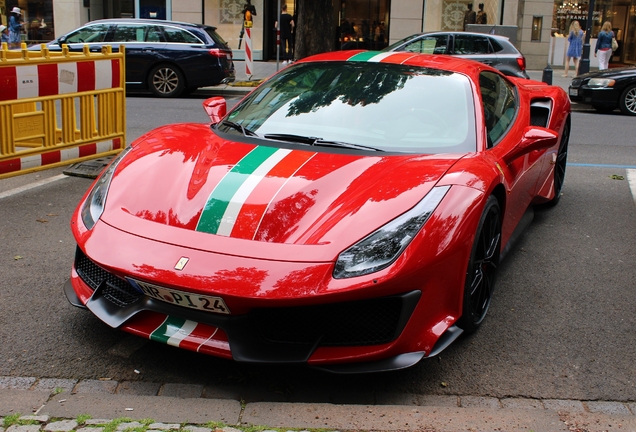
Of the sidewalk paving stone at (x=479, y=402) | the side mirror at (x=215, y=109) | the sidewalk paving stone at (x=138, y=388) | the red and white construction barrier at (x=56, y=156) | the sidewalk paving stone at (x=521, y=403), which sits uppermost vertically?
the side mirror at (x=215, y=109)

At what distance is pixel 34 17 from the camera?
23.3 metres

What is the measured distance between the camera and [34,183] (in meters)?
Result: 6.74

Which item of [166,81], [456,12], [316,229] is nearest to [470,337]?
[316,229]

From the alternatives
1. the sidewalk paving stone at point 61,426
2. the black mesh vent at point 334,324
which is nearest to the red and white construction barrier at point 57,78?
the black mesh vent at point 334,324

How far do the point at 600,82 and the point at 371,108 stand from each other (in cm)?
1091

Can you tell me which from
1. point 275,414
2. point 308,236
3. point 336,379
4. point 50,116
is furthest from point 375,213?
point 50,116

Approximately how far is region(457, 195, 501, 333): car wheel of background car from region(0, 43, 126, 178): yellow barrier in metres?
4.27

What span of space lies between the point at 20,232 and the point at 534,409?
3.73 m

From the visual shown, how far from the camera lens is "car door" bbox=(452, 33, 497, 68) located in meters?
15.0

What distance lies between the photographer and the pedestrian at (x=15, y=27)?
22109 mm

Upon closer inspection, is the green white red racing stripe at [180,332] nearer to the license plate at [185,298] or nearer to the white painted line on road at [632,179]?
the license plate at [185,298]

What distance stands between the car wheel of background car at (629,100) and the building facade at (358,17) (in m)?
9.51

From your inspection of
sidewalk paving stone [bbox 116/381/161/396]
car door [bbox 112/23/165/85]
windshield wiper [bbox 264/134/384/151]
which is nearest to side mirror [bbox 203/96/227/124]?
windshield wiper [bbox 264/134/384/151]

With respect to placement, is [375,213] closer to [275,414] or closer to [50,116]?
[275,414]
